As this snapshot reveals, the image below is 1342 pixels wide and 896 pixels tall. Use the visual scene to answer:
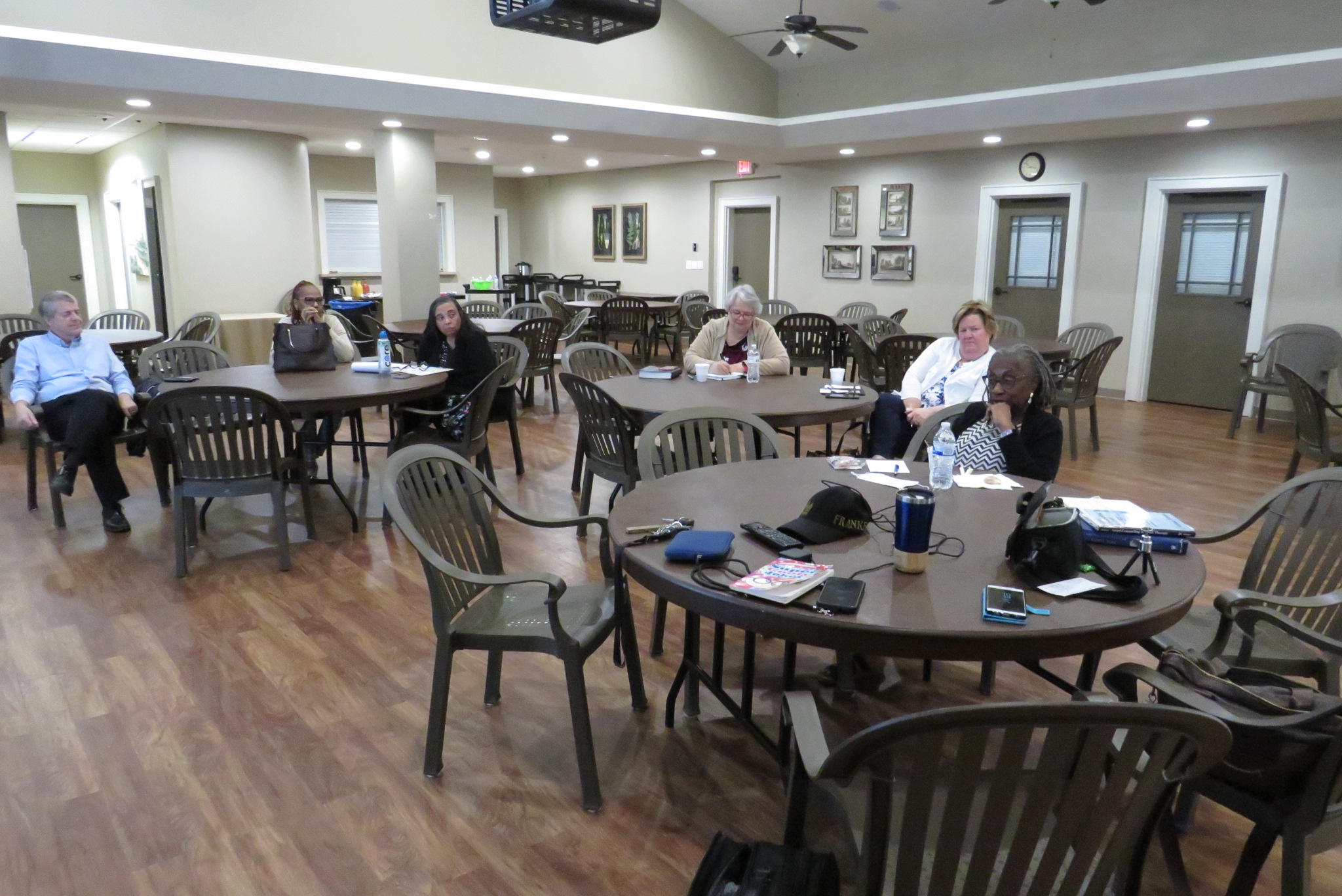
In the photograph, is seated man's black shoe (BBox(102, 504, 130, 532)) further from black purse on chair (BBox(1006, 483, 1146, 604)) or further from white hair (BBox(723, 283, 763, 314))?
black purse on chair (BBox(1006, 483, 1146, 604))

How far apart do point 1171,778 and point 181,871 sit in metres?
2.05

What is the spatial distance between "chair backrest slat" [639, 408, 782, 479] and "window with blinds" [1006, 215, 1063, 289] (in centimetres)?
693

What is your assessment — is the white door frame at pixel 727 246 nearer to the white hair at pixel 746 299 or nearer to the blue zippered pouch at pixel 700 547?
the white hair at pixel 746 299

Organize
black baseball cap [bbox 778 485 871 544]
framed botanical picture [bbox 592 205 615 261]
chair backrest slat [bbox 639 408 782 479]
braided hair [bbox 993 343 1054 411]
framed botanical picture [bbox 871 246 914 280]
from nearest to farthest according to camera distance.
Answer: black baseball cap [bbox 778 485 871 544]
braided hair [bbox 993 343 1054 411]
chair backrest slat [bbox 639 408 782 479]
framed botanical picture [bbox 871 246 914 280]
framed botanical picture [bbox 592 205 615 261]

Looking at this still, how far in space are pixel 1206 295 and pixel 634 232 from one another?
8.17 metres

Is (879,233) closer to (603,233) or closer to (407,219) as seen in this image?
(407,219)

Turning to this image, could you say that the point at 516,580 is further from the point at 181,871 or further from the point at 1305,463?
the point at 1305,463

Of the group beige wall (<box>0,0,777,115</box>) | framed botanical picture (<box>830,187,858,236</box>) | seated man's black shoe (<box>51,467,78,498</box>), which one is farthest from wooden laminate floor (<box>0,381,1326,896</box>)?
framed botanical picture (<box>830,187,858,236</box>)

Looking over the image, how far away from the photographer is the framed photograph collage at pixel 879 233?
1018 cm

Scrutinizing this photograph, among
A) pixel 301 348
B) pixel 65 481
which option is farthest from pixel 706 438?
pixel 65 481

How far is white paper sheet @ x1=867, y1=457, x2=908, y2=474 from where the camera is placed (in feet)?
9.21

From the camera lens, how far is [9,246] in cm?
768

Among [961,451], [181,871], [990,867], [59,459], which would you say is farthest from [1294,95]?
[59,459]

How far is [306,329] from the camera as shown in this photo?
15.7ft
